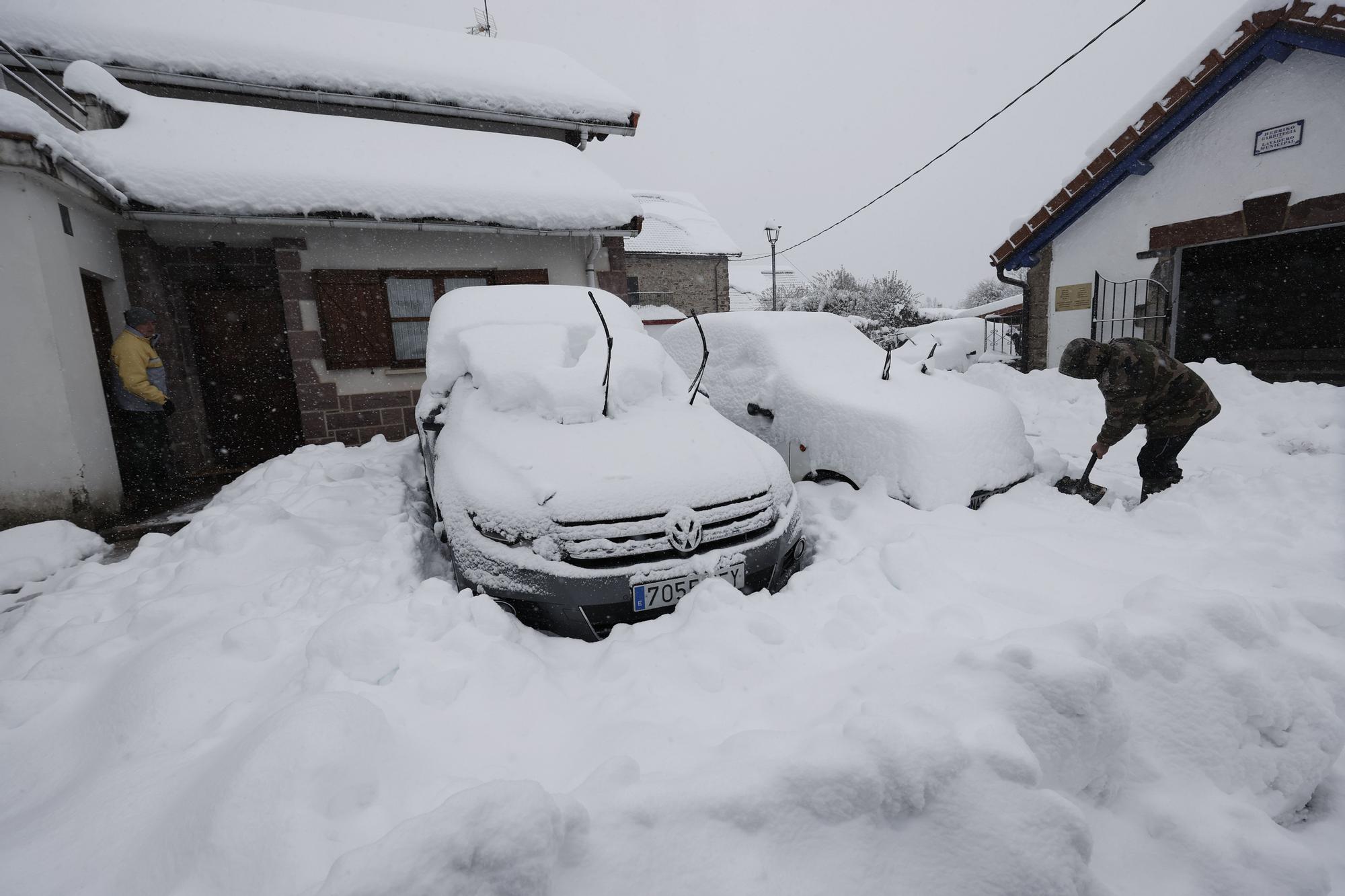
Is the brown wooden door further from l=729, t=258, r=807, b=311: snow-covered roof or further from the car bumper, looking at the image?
l=729, t=258, r=807, b=311: snow-covered roof

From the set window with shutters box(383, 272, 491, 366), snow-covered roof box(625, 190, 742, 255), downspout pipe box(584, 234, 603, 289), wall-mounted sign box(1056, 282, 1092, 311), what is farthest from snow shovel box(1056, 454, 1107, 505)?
snow-covered roof box(625, 190, 742, 255)

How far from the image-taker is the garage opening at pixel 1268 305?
28.9 ft

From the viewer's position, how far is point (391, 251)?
22.4ft

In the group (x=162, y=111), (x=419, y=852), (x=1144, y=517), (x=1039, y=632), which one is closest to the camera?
(x=419, y=852)

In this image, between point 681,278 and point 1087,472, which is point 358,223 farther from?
point 681,278

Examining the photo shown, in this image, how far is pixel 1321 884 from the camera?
136 cm

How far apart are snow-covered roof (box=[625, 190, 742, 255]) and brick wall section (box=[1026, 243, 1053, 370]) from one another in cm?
1466

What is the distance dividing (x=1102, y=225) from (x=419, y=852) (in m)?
11.0

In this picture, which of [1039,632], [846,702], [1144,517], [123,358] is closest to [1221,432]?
[1144,517]

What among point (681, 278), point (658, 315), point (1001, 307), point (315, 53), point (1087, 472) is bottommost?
point (1087, 472)

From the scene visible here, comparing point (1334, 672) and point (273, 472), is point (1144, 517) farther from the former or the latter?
point (273, 472)

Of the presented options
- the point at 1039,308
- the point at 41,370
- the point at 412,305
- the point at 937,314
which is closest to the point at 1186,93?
the point at 1039,308

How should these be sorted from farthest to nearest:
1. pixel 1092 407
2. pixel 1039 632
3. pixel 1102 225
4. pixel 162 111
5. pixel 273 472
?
pixel 1102 225 → pixel 1092 407 → pixel 162 111 → pixel 273 472 → pixel 1039 632

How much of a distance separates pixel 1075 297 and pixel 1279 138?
8.90 feet
